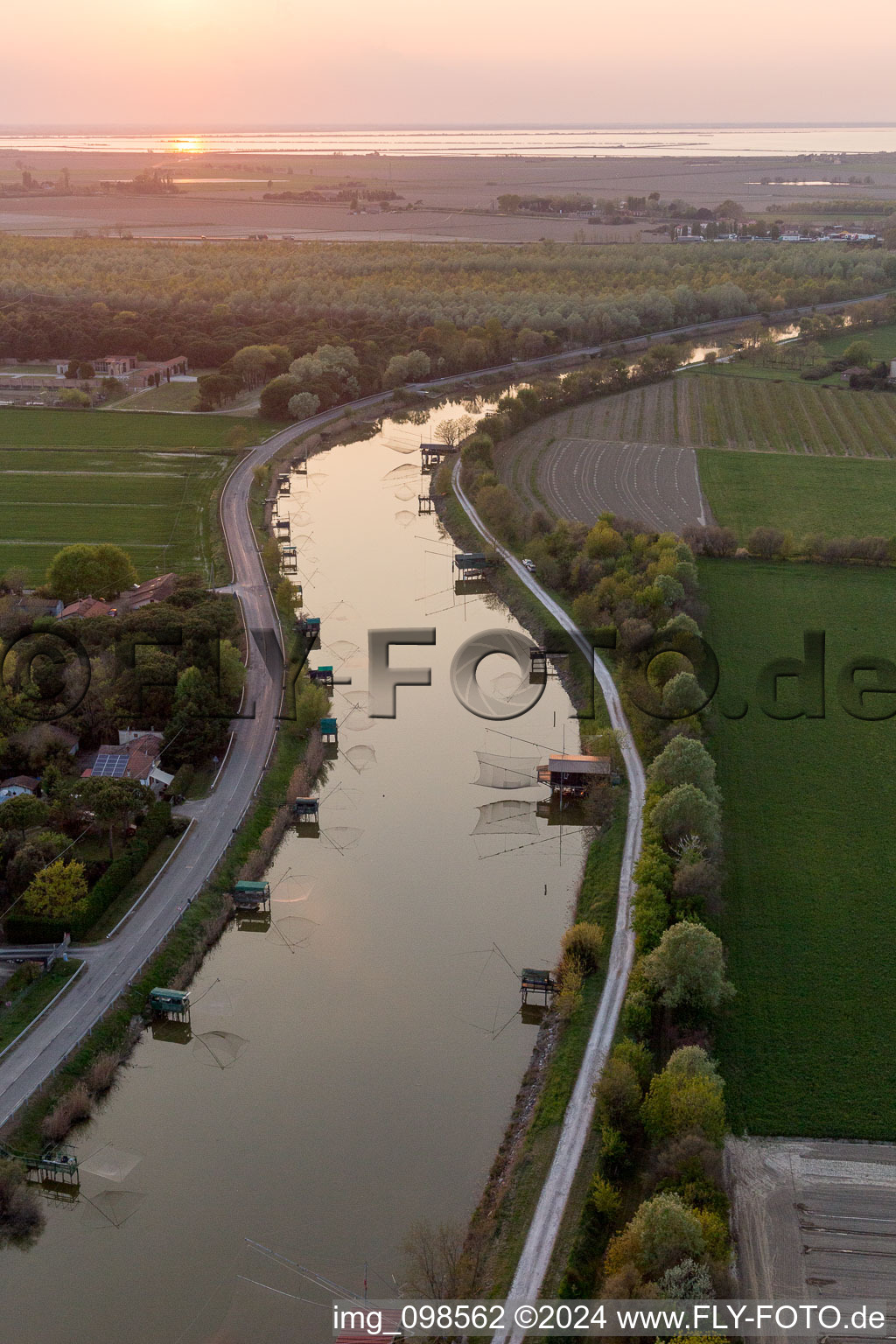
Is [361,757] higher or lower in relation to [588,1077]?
higher

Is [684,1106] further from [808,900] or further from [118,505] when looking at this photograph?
[118,505]

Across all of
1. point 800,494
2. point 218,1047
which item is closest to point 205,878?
point 218,1047

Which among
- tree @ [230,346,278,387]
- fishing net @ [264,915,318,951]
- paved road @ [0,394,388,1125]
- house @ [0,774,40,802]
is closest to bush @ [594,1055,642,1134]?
fishing net @ [264,915,318,951]

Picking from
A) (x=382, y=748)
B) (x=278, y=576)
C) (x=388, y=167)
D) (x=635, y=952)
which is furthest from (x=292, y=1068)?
(x=388, y=167)

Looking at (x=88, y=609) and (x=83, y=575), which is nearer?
(x=88, y=609)

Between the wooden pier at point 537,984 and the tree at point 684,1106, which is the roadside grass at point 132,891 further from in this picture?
the tree at point 684,1106

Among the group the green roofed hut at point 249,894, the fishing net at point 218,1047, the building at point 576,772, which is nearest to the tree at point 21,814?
the green roofed hut at point 249,894

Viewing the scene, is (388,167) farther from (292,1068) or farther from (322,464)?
(292,1068)

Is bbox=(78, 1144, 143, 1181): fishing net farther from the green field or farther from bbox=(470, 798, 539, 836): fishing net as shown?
the green field
